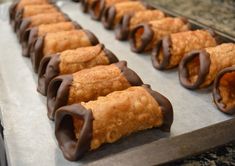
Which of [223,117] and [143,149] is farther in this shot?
[223,117]

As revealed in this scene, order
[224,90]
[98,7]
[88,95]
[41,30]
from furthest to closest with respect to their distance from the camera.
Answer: [98,7] < [41,30] < [224,90] < [88,95]

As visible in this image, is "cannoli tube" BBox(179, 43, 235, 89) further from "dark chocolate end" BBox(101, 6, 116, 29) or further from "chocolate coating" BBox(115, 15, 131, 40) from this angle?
"dark chocolate end" BBox(101, 6, 116, 29)

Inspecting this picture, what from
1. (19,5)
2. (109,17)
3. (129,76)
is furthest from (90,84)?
(19,5)

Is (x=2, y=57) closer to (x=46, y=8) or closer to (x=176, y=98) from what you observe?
(x=46, y=8)

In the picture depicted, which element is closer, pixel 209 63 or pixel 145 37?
pixel 209 63

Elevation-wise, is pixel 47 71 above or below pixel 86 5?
above

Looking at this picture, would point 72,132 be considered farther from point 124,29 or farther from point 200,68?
point 124,29

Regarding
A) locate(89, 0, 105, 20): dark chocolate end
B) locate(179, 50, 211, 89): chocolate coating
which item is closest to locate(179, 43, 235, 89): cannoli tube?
locate(179, 50, 211, 89): chocolate coating

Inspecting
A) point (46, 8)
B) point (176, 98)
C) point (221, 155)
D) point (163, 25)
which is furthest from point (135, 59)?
point (221, 155)
